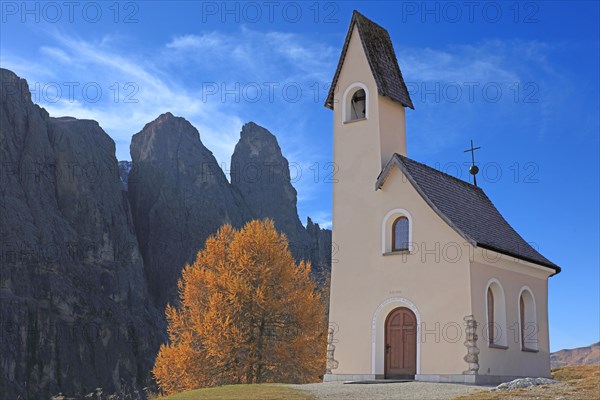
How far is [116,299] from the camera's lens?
99375mm

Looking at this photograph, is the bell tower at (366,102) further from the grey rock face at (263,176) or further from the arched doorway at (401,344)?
the grey rock face at (263,176)

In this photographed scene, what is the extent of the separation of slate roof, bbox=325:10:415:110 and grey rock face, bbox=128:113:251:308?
8570 centimetres

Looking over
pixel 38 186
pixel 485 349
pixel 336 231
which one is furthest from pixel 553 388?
pixel 38 186

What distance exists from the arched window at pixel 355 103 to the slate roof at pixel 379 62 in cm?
75

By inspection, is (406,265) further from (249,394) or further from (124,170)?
(124,170)

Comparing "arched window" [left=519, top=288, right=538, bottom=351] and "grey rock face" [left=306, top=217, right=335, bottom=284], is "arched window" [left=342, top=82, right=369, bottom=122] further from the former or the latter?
"grey rock face" [left=306, top=217, right=335, bottom=284]

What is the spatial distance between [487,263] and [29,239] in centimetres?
7770

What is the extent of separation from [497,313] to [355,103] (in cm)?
975

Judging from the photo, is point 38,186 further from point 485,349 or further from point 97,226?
point 485,349

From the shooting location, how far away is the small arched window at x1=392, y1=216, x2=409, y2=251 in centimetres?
2623

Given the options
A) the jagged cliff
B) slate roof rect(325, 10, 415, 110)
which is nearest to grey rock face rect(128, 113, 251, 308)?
the jagged cliff

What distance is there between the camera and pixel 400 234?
2641 centimetres

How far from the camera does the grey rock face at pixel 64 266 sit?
84.0m

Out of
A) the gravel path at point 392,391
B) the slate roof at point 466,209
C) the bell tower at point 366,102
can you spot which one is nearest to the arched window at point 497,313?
the slate roof at point 466,209
